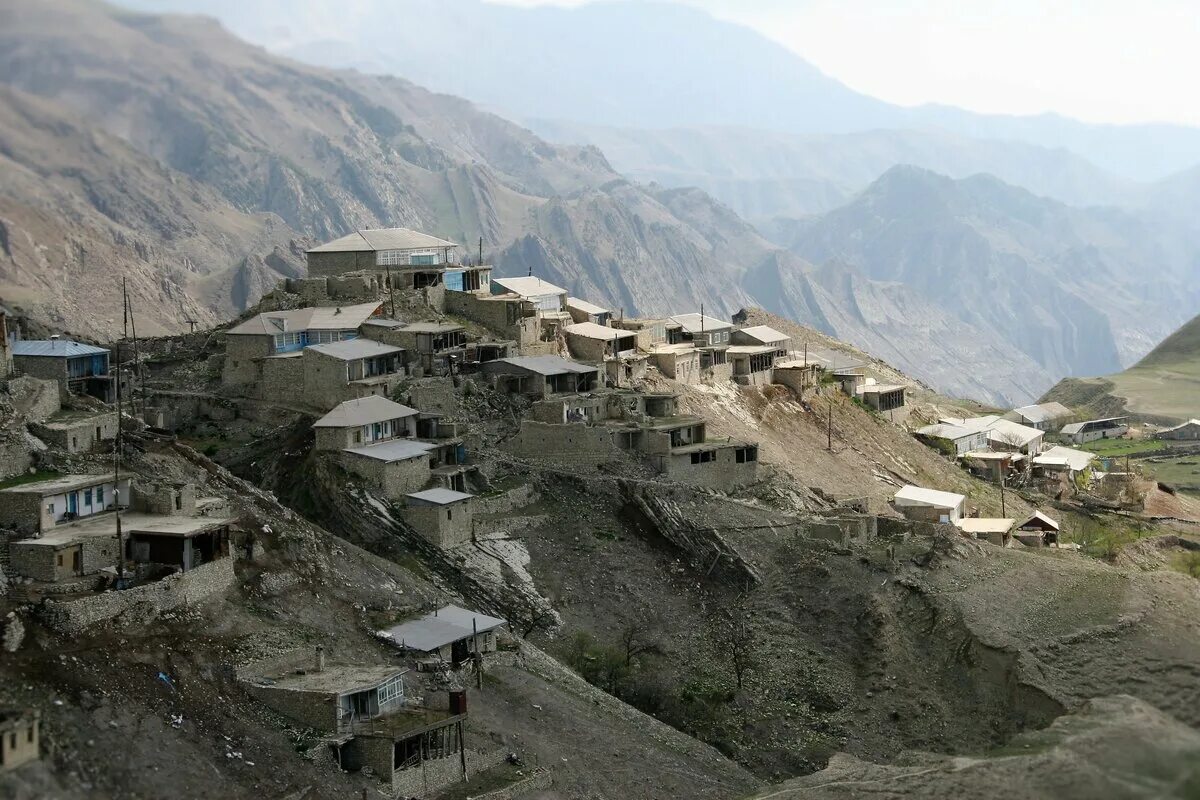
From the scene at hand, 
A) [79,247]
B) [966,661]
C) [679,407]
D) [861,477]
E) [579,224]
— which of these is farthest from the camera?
[579,224]

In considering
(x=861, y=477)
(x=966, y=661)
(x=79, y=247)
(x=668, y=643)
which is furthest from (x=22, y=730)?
(x=79, y=247)

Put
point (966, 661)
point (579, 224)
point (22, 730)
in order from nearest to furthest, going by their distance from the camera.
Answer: point (22, 730) → point (966, 661) → point (579, 224)

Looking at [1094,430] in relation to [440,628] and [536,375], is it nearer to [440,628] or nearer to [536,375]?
[536,375]

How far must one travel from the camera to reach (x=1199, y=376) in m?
126

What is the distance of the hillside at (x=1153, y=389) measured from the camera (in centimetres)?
11081

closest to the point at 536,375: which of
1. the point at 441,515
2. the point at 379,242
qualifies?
the point at 441,515

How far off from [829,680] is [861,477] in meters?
21.1

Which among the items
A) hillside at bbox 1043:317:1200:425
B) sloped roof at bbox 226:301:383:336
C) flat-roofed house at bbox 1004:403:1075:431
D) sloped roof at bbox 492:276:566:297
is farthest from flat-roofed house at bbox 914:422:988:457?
hillside at bbox 1043:317:1200:425

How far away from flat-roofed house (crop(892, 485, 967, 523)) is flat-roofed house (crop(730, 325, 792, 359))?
1324cm

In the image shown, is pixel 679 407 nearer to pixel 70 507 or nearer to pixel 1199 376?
pixel 70 507

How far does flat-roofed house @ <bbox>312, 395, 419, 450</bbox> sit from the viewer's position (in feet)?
158

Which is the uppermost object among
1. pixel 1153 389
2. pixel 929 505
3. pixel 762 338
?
pixel 762 338

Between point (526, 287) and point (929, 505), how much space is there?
19142mm

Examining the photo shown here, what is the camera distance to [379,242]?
210ft
